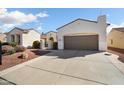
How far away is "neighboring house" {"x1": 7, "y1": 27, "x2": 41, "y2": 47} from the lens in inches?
992

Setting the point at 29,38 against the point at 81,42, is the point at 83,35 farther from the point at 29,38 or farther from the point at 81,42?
the point at 29,38

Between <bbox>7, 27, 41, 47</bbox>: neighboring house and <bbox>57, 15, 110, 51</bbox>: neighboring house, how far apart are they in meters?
7.68

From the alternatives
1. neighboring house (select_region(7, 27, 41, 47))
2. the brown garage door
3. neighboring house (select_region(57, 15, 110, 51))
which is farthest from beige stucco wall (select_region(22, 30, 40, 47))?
the brown garage door

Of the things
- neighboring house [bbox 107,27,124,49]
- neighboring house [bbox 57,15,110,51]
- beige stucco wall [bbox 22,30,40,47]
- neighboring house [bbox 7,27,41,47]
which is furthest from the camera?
beige stucco wall [bbox 22,30,40,47]

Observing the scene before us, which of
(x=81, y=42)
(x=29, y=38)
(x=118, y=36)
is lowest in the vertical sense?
(x=81, y=42)

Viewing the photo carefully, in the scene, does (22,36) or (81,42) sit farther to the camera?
(22,36)

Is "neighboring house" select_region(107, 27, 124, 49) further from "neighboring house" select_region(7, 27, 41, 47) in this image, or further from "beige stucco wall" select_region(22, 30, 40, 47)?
"neighboring house" select_region(7, 27, 41, 47)

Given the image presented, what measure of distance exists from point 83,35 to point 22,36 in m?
11.5

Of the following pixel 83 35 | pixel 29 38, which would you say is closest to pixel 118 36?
pixel 83 35

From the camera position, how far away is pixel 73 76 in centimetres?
710

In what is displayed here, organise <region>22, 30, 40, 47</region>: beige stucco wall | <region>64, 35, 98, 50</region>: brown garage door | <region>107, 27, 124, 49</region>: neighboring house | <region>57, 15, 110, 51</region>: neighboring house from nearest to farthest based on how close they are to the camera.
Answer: <region>57, 15, 110, 51</region>: neighboring house < <region>64, 35, 98, 50</region>: brown garage door < <region>107, 27, 124, 49</region>: neighboring house < <region>22, 30, 40, 47</region>: beige stucco wall

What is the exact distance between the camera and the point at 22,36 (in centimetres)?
2506
